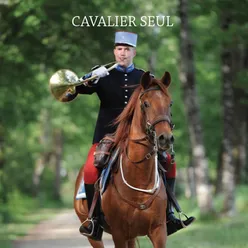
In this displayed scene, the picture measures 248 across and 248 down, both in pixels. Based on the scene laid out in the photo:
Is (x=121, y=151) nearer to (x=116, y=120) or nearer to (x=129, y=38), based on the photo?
(x=116, y=120)

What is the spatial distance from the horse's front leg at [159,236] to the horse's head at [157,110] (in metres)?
1.14

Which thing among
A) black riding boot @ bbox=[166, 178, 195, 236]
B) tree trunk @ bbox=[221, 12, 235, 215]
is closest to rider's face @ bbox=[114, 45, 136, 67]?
black riding boot @ bbox=[166, 178, 195, 236]

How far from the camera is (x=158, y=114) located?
728 cm

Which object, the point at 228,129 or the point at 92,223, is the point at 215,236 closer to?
the point at 228,129

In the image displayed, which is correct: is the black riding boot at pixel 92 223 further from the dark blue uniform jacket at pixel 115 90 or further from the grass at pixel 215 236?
the grass at pixel 215 236

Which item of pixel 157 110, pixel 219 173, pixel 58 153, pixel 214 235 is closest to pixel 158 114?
pixel 157 110

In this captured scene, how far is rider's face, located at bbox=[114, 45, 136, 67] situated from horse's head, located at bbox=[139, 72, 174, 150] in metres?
1.14

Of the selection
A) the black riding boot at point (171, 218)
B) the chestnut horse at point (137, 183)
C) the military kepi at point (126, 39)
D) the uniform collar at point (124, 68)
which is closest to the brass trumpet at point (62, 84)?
the uniform collar at point (124, 68)

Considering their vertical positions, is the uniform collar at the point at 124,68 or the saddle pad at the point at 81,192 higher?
the uniform collar at the point at 124,68

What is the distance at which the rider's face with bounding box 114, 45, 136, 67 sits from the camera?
8774 millimetres

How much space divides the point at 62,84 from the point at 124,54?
881 millimetres

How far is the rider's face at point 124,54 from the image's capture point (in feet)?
28.8

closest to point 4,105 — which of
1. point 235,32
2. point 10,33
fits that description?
point 10,33

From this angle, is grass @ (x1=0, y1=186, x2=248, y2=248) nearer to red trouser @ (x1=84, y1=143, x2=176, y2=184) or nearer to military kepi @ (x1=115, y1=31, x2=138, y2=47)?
red trouser @ (x1=84, y1=143, x2=176, y2=184)
